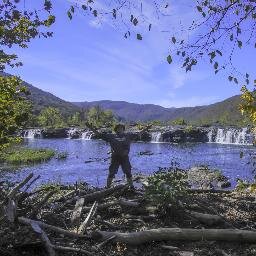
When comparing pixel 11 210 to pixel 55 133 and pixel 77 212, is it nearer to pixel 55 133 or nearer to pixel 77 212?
pixel 77 212

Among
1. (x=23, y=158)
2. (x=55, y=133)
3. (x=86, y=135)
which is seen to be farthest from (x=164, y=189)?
(x=55, y=133)

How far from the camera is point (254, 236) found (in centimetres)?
1016

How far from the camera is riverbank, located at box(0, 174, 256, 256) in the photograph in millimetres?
8758

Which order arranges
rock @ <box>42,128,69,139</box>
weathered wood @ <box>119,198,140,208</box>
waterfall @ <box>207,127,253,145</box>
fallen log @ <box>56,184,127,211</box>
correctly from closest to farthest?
weathered wood @ <box>119,198,140,208</box>, fallen log @ <box>56,184,127,211</box>, waterfall @ <box>207,127,253,145</box>, rock @ <box>42,128,69,139</box>

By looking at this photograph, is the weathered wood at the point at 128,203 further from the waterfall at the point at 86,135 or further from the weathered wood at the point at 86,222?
the waterfall at the point at 86,135

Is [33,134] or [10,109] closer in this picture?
[10,109]

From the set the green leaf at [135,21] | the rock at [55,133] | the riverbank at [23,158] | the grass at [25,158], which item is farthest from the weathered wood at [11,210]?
the rock at [55,133]

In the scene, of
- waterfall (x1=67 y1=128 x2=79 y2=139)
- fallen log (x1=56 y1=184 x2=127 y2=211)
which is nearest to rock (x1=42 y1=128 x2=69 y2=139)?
waterfall (x1=67 y1=128 x2=79 y2=139)

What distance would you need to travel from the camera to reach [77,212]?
10469 millimetres

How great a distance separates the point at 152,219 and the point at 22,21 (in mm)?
5714

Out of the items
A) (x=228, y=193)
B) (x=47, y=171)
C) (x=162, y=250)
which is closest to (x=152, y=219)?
(x=162, y=250)

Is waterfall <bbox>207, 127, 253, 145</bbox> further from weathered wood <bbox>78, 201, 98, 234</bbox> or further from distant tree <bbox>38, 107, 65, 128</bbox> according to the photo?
distant tree <bbox>38, 107, 65, 128</bbox>

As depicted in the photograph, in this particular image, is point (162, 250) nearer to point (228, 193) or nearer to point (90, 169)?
point (228, 193)

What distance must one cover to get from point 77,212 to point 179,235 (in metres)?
2.19
